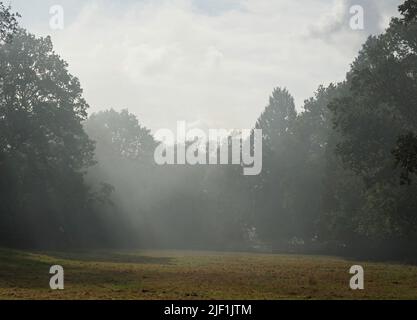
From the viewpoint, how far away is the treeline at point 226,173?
44594 millimetres

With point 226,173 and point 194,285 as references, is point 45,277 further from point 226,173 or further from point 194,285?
point 226,173

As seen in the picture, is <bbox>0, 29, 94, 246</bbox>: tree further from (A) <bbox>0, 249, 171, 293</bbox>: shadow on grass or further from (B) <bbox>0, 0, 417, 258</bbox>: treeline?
Answer: (A) <bbox>0, 249, 171, 293</bbox>: shadow on grass

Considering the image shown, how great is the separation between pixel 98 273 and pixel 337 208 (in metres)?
48.1

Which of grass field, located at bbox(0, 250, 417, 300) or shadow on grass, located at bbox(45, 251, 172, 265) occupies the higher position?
grass field, located at bbox(0, 250, 417, 300)

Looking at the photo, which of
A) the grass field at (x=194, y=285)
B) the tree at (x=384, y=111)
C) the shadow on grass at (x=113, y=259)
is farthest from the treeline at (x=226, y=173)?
the shadow on grass at (x=113, y=259)

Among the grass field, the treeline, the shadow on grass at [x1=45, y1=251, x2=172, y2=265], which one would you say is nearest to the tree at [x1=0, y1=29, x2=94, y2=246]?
the treeline

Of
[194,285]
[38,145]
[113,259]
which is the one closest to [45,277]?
[194,285]

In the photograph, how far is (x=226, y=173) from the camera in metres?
108

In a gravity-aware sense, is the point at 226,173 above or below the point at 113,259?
above

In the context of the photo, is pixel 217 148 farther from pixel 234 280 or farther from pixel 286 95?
pixel 234 280

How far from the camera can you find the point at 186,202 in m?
104

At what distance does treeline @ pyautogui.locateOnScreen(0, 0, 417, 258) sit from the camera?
146 feet

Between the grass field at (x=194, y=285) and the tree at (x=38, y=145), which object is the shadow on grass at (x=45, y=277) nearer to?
the grass field at (x=194, y=285)
